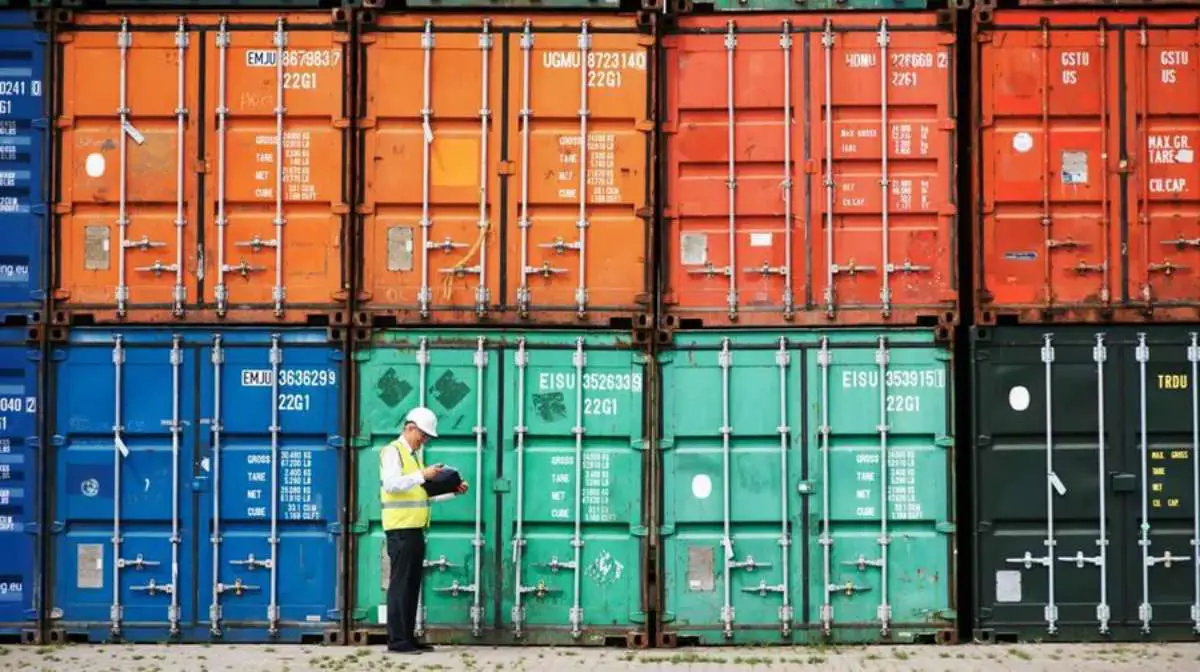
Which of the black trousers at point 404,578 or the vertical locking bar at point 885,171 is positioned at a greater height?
the vertical locking bar at point 885,171

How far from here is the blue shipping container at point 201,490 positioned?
46.4 feet

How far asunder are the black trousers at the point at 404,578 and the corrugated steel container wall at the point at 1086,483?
4.64 m

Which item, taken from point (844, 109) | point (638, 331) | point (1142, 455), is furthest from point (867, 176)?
point (1142, 455)

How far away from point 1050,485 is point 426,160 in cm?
589

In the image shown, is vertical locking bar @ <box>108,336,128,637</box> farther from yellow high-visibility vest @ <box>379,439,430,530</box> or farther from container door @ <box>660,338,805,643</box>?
container door @ <box>660,338,805,643</box>

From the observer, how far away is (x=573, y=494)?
1405 cm

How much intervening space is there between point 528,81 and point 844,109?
106 inches

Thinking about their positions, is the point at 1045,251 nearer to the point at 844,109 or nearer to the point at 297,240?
the point at 844,109

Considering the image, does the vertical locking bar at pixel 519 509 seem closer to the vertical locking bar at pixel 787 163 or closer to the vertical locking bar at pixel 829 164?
the vertical locking bar at pixel 787 163

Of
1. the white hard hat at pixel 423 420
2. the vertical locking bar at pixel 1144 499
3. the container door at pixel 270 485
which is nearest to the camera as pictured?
the white hard hat at pixel 423 420

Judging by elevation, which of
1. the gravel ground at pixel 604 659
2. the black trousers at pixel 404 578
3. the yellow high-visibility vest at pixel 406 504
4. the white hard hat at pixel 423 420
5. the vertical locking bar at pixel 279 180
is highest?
the vertical locking bar at pixel 279 180

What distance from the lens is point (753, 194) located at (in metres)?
14.3

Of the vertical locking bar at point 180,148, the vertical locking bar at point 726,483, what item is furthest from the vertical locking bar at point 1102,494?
the vertical locking bar at point 180,148

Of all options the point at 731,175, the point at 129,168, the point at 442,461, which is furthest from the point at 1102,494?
the point at 129,168
